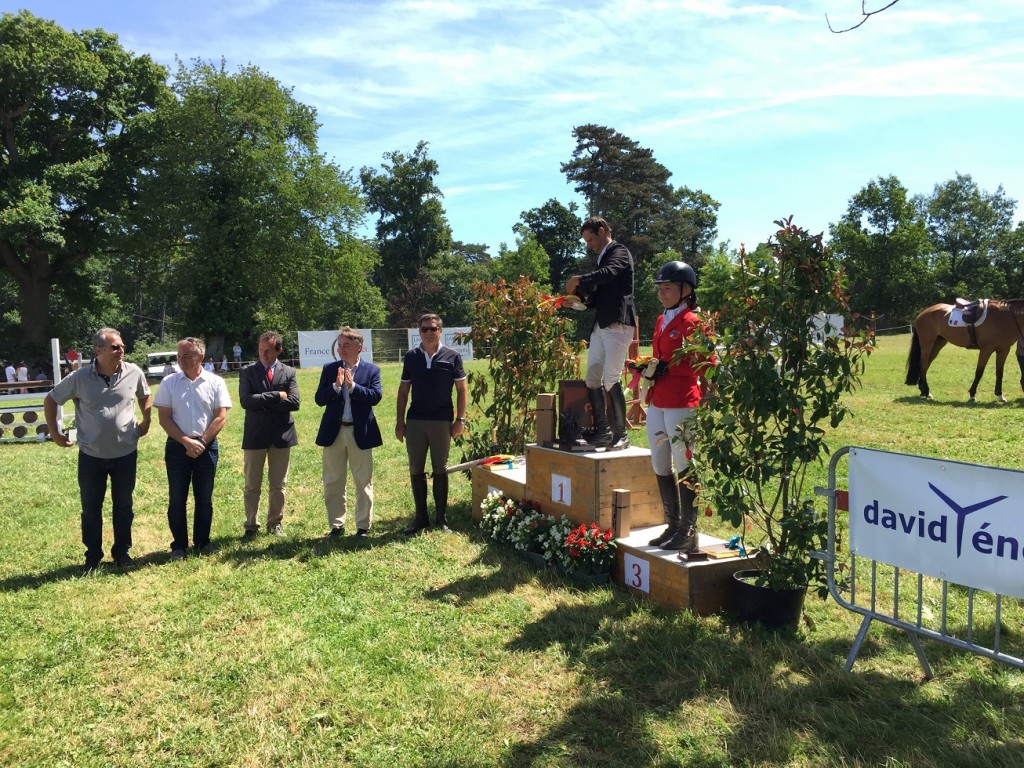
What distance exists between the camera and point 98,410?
552 cm

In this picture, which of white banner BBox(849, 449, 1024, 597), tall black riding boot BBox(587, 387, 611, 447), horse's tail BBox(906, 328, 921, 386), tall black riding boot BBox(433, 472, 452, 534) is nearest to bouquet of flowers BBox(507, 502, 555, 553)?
tall black riding boot BBox(587, 387, 611, 447)

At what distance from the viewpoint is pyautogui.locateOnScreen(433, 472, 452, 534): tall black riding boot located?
21.4 ft

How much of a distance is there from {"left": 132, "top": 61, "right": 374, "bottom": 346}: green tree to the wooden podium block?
3504 cm

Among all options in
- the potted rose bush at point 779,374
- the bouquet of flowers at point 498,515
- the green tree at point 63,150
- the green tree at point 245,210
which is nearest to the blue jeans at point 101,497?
the bouquet of flowers at point 498,515

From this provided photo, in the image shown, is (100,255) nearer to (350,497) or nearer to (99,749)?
(350,497)

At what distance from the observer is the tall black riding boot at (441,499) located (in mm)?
6535

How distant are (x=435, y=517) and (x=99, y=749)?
3.90 metres

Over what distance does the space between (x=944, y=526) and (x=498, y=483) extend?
411cm

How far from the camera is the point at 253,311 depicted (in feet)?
129

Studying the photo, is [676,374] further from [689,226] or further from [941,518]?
[689,226]

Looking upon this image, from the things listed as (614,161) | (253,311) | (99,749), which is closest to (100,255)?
(253,311)

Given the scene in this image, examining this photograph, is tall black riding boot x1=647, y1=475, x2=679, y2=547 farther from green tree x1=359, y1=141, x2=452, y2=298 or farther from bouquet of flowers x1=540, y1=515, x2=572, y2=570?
green tree x1=359, y1=141, x2=452, y2=298

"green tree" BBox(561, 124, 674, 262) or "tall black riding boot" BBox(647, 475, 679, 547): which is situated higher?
"green tree" BBox(561, 124, 674, 262)

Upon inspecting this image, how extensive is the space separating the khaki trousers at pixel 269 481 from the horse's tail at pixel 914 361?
40.6 feet
